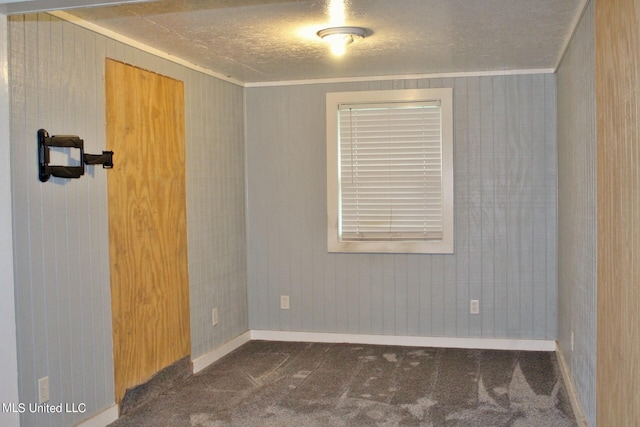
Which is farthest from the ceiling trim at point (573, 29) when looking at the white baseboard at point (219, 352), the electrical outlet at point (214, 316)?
the white baseboard at point (219, 352)

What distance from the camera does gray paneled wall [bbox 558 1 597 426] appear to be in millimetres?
3086

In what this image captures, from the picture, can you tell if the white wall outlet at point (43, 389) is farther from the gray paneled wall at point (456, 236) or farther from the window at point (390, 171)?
the window at point (390, 171)

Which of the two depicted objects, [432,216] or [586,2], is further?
[432,216]

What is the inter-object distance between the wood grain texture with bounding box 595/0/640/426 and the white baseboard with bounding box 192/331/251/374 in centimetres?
287

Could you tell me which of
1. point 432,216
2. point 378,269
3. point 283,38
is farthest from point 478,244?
point 283,38

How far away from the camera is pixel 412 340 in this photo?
541 cm

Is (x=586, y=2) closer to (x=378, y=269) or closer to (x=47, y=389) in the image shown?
(x=378, y=269)

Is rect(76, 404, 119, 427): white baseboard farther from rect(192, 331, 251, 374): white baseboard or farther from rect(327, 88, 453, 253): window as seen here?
rect(327, 88, 453, 253): window

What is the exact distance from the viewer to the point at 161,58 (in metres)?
4.32

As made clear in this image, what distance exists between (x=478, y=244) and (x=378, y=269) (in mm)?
853

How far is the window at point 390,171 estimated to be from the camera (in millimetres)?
5320

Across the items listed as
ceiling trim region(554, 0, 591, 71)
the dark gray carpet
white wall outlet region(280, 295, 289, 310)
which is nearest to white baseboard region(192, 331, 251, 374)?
the dark gray carpet

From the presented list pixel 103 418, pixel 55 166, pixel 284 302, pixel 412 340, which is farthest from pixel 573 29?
pixel 103 418

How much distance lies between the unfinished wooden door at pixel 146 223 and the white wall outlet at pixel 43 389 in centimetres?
60
